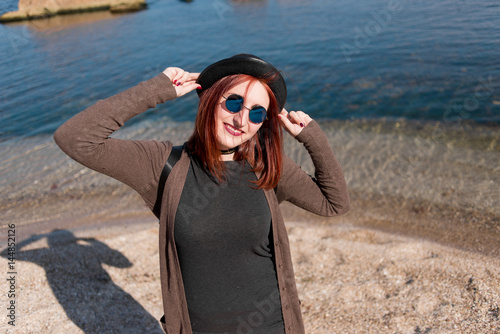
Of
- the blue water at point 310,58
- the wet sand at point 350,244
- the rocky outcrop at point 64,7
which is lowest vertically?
the wet sand at point 350,244

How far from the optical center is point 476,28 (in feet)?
52.3

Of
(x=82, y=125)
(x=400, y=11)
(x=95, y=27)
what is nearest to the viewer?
(x=82, y=125)

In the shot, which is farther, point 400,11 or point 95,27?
point 95,27

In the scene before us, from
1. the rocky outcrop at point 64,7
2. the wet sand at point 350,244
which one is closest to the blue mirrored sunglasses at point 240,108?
the wet sand at point 350,244

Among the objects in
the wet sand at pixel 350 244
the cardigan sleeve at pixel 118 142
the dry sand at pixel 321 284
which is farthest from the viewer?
the wet sand at pixel 350 244

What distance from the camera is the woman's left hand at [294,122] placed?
210 cm

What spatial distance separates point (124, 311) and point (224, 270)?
107 inches

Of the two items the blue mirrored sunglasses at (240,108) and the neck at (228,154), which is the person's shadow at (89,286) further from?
the blue mirrored sunglasses at (240,108)

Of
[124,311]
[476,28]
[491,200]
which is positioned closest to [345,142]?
[491,200]

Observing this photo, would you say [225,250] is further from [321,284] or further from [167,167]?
[321,284]

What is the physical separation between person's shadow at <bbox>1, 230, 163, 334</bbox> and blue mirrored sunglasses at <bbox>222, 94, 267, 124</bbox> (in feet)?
10.0

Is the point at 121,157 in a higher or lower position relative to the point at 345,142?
higher

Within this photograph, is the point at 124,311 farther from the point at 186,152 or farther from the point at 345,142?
the point at 345,142

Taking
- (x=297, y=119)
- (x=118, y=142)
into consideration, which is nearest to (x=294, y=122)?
(x=297, y=119)
